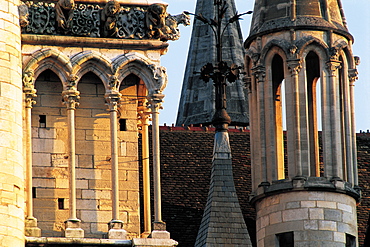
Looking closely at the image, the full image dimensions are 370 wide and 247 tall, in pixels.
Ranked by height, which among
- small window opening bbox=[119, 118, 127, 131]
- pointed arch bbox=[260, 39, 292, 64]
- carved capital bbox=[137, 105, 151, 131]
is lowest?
small window opening bbox=[119, 118, 127, 131]

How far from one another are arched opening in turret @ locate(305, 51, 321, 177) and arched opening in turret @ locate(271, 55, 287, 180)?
0.68 m

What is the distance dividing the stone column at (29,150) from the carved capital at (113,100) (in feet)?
5.60

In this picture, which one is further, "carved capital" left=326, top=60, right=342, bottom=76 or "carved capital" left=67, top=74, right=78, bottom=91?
"carved capital" left=326, top=60, right=342, bottom=76

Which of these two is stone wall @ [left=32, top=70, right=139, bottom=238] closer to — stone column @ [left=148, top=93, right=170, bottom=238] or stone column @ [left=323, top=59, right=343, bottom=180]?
stone column @ [left=148, top=93, right=170, bottom=238]

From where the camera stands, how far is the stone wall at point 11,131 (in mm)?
47406

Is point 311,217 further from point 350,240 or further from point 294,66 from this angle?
point 294,66

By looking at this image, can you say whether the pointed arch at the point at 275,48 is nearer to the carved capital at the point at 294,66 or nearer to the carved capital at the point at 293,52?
the carved capital at the point at 293,52

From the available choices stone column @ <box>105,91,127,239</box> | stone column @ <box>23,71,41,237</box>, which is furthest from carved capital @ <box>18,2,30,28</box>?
stone column @ <box>105,91,127,239</box>

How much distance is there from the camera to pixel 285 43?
53.0 metres

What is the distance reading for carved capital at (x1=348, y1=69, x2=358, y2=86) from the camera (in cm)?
5334

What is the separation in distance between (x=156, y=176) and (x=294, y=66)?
5.19 meters

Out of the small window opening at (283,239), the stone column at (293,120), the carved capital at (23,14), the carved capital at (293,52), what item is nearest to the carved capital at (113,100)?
the carved capital at (23,14)

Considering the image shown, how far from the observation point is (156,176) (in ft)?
163

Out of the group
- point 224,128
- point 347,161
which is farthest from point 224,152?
point 347,161
